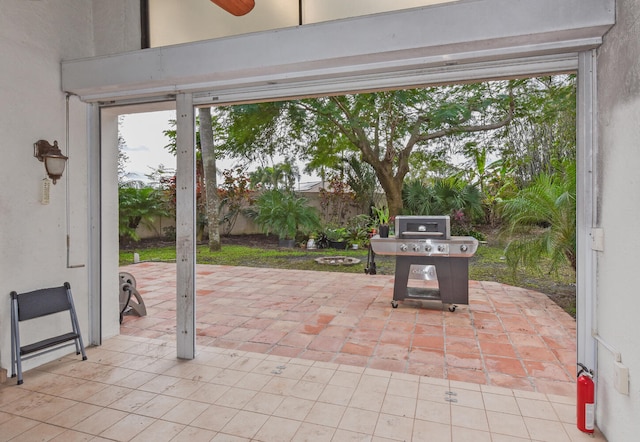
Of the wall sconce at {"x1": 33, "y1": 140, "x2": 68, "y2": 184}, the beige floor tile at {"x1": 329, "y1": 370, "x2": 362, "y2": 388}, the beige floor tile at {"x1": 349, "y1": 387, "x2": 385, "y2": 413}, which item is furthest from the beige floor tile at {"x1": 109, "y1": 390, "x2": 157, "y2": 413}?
the wall sconce at {"x1": 33, "y1": 140, "x2": 68, "y2": 184}

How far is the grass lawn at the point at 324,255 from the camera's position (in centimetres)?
622

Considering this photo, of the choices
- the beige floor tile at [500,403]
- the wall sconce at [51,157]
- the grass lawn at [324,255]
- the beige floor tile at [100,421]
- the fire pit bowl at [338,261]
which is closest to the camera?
the beige floor tile at [100,421]

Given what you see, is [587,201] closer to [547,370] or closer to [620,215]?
[620,215]

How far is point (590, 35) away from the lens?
7.00 feet

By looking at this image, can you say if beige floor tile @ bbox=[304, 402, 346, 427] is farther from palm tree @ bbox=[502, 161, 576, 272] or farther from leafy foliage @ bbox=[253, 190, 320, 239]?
leafy foliage @ bbox=[253, 190, 320, 239]

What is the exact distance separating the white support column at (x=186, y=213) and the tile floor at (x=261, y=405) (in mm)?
439

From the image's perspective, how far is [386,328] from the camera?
411 centimetres

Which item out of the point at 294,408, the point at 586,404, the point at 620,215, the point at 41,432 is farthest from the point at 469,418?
the point at 41,432

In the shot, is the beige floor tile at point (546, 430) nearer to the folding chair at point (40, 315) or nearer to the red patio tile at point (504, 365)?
the red patio tile at point (504, 365)

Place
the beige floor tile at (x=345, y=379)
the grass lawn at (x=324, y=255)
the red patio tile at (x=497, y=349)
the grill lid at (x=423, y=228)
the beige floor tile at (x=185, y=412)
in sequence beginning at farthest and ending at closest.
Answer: the grass lawn at (x=324, y=255) < the grill lid at (x=423, y=228) < the red patio tile at (x=497, y=349) < the beige floor tile at (x=345, y=379) < the beige floor tile at (x=185, y=412)

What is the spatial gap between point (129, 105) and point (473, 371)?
3.73 metres

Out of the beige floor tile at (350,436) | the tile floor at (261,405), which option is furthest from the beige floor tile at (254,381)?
the beige floor tile at (350,436)

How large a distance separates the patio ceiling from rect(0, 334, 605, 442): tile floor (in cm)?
217

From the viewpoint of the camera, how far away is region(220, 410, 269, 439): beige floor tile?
7.27 feet
